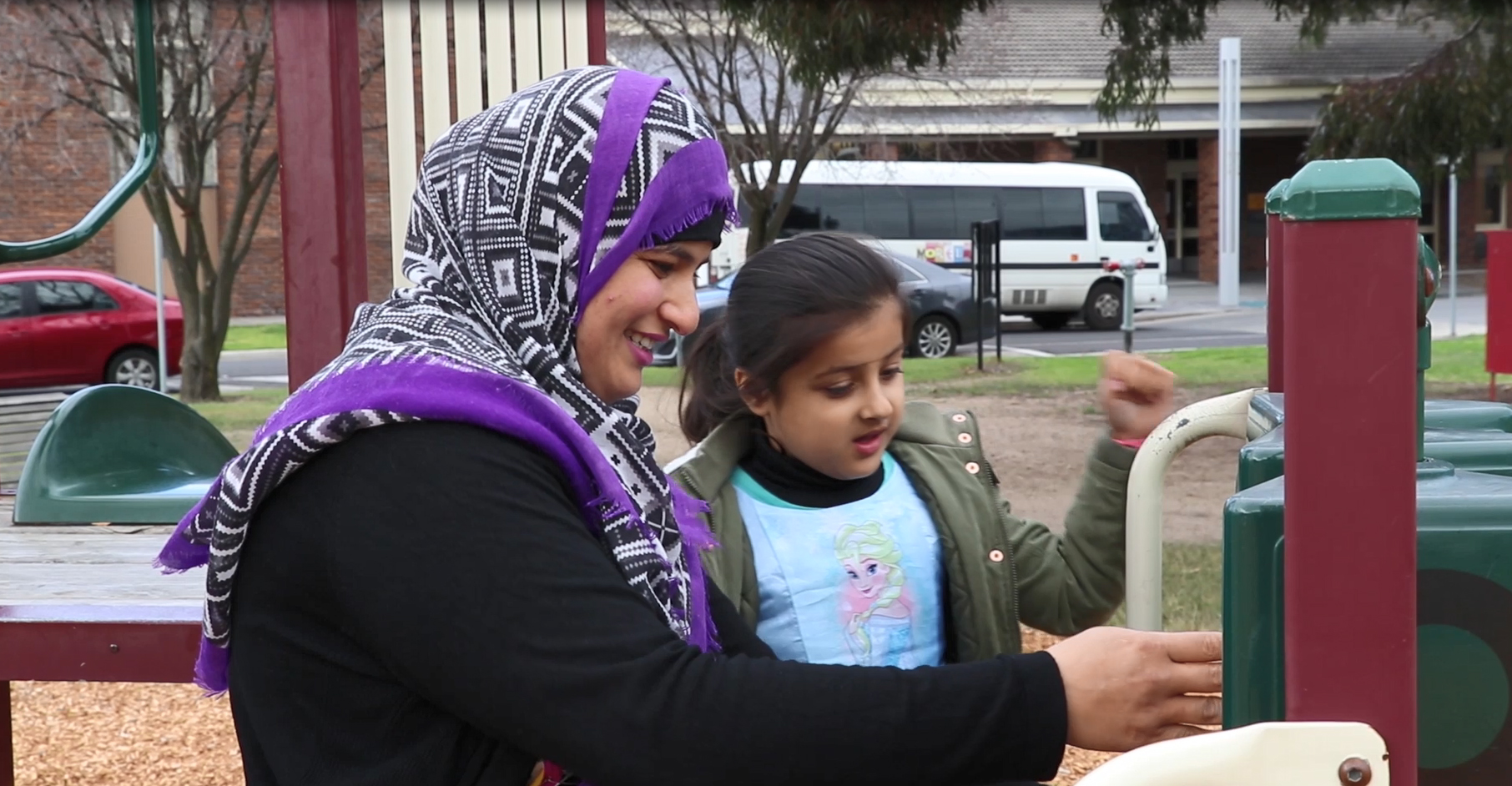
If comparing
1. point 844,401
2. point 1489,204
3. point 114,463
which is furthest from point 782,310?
point 1489,204

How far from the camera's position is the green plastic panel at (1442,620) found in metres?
1.14

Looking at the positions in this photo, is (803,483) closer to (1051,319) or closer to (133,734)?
(133,734)

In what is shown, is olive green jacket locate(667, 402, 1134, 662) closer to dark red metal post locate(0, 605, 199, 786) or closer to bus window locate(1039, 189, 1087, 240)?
dark red metal post locate(0, 605, 199, 786)

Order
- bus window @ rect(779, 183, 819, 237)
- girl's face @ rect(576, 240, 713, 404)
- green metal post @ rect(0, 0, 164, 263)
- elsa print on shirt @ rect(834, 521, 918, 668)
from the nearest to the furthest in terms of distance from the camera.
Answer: girl's face @ rect(576, 240, 713, 404) → elsa print on shirt @ rect(834, 521, 918, 668) → green metal post @ rect(0, 0, 164, 263) → bus window @ rect(779, 183, 819, 237)

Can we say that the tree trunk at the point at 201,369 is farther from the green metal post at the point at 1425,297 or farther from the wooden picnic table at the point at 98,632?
the green metal post at the point at 1425,297

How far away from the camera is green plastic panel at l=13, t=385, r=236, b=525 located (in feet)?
10.7

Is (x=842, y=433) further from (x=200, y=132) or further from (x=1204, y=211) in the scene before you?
(x=1204, y=211)

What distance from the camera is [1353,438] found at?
100cm

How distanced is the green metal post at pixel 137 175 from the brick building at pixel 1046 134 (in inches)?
400

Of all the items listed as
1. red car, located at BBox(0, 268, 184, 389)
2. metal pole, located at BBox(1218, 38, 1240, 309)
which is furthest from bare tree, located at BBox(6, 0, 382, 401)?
metal pole, located at BBox(1218, 38, 1240, 309)

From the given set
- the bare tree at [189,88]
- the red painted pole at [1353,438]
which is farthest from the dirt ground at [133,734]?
the bare tree at [189,88]

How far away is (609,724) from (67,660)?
4.84 ft

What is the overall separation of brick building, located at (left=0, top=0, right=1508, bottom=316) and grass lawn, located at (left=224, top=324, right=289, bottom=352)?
145cm

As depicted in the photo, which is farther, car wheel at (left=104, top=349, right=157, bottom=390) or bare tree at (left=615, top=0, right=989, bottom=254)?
car wheel at (left=104, top=349, right=157, bottom=390)
